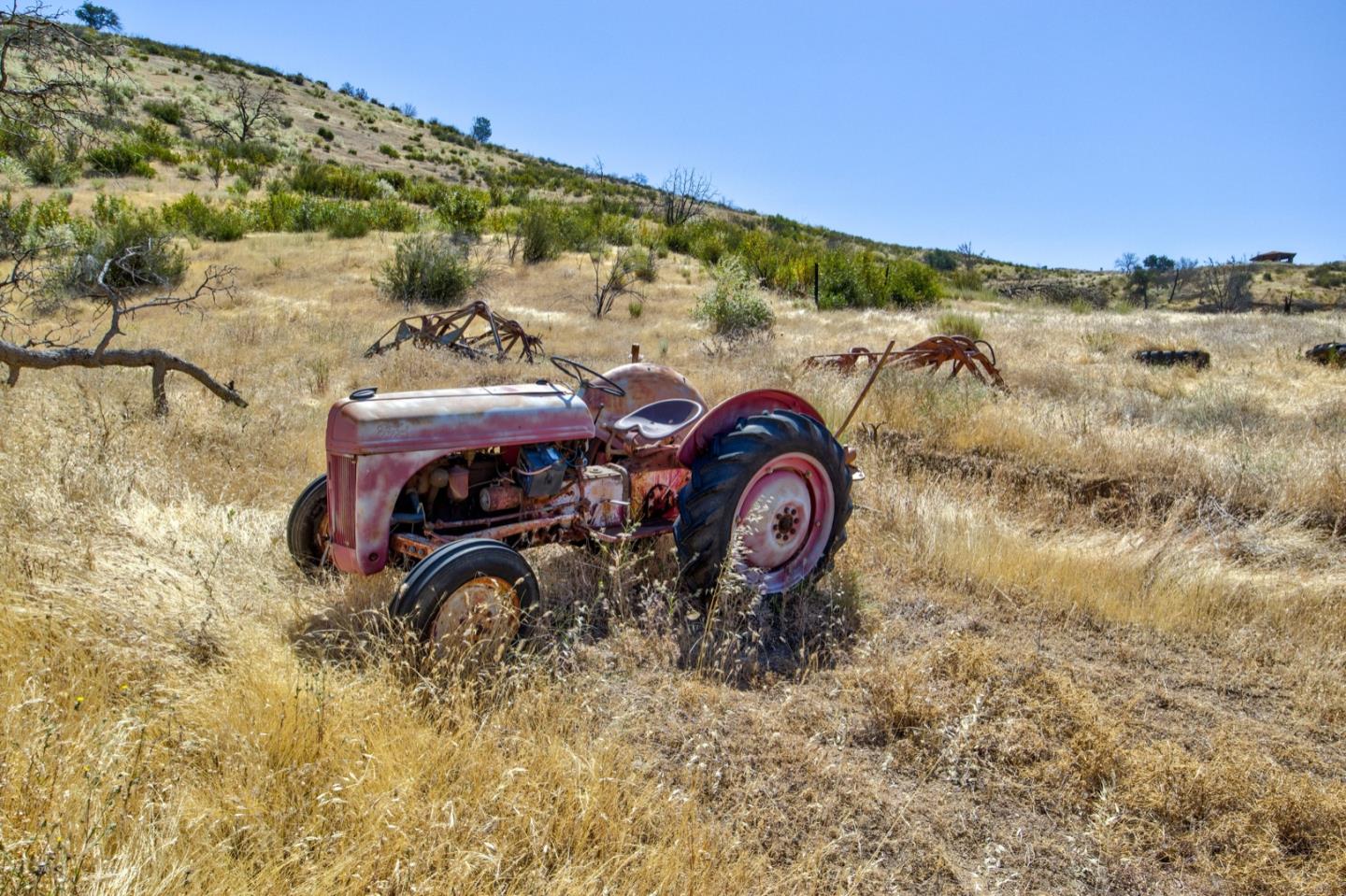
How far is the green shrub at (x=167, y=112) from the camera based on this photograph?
3088 cm

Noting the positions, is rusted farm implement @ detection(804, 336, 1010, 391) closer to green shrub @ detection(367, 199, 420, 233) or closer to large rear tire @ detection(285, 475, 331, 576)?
large rear tire @ detection(285, 475, 331, 576)

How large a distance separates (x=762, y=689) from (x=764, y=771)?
60 centimetres

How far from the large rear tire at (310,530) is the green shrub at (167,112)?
3417cm

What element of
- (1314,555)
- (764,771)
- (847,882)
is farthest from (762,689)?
(1314,555)

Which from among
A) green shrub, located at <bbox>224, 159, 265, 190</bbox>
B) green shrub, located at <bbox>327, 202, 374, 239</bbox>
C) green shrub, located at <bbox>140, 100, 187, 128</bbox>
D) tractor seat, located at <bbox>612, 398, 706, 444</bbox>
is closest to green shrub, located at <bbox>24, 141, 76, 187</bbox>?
green shrub, located at <bbox>224, 159, 265, 190</bbox>

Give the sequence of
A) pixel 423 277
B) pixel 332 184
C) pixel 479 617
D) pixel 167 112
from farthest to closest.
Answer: pixel 167 112 → pixel 332 184 → pixel 423 277 → pixel 479 617

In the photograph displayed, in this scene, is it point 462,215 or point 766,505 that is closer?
point 766,505

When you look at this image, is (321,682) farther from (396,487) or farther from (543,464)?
(543,464)

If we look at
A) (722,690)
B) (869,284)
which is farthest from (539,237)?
(722,690)

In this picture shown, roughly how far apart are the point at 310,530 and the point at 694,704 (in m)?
2.15

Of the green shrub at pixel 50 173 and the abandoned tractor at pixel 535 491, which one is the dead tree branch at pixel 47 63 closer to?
the abandoned tractor at pixel 535 491

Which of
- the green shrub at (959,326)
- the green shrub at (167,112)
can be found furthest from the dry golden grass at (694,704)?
the green shrub at (167,112)

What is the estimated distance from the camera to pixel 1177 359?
11102 mm

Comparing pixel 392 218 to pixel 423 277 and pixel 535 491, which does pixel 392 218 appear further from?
pixel 535 491
